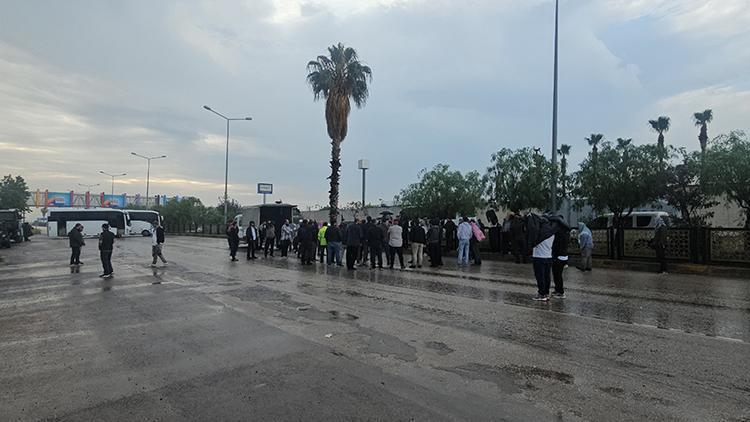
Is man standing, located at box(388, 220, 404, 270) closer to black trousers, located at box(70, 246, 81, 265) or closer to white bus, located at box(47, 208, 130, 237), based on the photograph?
black trousers, located at box(70, 246, 81, 265)

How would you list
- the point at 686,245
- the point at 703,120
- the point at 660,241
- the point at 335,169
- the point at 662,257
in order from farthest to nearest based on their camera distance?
the point at 703,120, the point at 335,169, the point at 686,245, the point at 662,257, the point at 660,241

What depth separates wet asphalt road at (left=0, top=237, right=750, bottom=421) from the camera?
429cm

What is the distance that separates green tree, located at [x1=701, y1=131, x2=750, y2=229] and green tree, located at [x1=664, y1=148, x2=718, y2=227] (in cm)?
138

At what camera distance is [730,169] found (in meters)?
18.0

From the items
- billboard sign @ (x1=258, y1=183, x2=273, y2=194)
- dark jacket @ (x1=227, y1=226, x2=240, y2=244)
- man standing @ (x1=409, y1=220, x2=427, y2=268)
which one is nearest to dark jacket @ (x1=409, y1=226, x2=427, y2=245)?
man standing @ (x1=409, y1=220, x2=427, y2=268)

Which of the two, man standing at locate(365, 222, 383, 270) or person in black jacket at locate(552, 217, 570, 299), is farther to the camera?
man standing at locate(365, 222, 383, 270)

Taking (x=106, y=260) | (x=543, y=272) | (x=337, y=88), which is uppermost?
(x=337, y=88)

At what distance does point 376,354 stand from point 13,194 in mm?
61864

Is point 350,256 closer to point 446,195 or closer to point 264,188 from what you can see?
point 446,195

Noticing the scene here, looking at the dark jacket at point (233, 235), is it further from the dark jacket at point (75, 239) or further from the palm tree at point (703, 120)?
the palm tree at point (703, 120)

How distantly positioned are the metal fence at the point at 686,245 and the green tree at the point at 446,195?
15295 millimetres

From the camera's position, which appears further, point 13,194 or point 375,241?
point 13,194

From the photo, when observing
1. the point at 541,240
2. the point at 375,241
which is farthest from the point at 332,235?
the point at 541,240

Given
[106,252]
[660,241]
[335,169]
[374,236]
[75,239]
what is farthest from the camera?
[335,169]
